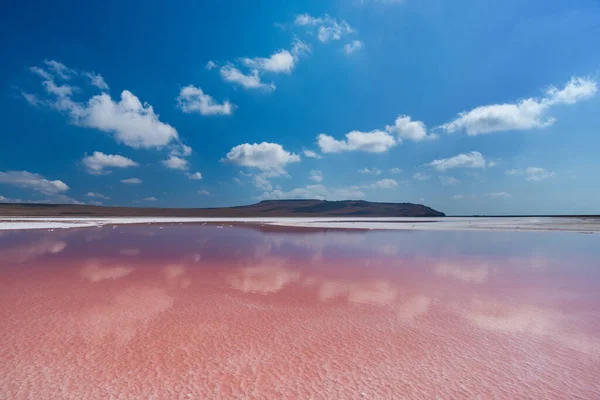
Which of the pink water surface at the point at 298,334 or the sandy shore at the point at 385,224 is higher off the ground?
the sandy shore at the point at 385,224

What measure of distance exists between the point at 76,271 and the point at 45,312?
171 inches

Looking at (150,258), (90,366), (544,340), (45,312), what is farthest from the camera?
(150,258)

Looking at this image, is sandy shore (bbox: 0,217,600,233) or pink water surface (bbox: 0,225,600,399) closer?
pink water surface (bbox: 0,225,600,399)

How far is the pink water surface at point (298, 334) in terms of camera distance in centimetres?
362

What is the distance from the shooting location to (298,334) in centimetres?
505

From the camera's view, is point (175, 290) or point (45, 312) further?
point (175, 290)

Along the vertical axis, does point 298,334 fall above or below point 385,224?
below

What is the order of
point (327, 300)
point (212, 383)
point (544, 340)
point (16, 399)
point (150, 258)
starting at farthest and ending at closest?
point (150, 258) < point (327, 300) < point (544, 340) < point (212, 383) < point (16, 399)

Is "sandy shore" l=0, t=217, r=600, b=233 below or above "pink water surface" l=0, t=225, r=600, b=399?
above

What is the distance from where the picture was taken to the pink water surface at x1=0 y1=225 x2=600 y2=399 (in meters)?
3.62

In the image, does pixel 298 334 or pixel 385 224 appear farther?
pixel 385 224

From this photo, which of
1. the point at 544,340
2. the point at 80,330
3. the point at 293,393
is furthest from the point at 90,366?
the point at 544,340

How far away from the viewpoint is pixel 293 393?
3.46 m

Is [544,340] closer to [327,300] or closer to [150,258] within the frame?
[327,300]
